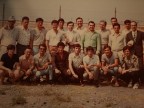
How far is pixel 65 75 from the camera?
5.82 meters

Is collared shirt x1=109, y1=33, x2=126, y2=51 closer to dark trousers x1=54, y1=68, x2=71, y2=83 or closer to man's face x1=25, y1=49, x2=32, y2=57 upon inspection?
dark trousers x1=54, y1=68, x2=71, y2=83

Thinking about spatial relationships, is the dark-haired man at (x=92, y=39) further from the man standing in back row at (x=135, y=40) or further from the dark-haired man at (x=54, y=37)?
the man standing in back row at (x=135, y=40)

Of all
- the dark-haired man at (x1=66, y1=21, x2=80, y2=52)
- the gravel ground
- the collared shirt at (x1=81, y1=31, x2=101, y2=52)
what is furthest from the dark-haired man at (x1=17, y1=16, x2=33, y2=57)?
the collared shirt at (x1=81, y1=31, x2=101, y2=52)

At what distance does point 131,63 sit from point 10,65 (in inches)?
86.3

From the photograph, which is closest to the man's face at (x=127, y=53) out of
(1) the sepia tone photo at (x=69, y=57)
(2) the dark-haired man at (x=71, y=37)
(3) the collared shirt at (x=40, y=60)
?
(1) the sepia tone photo at (x=69, y=57)

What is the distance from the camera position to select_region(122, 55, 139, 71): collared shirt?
582 cm

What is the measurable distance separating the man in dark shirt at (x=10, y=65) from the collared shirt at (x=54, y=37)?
0.77 metres

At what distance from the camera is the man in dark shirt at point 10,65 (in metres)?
5.53

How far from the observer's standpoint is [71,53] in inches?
233

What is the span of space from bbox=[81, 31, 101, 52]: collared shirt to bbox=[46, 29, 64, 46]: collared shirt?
1.41 feet

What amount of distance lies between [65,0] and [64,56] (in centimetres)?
134

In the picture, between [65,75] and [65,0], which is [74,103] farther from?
[65,0]

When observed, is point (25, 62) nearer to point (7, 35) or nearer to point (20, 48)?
point (20, 48)

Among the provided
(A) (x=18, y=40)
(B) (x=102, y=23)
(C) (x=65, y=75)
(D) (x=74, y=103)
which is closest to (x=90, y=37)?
(B) (x=102, y=23)
